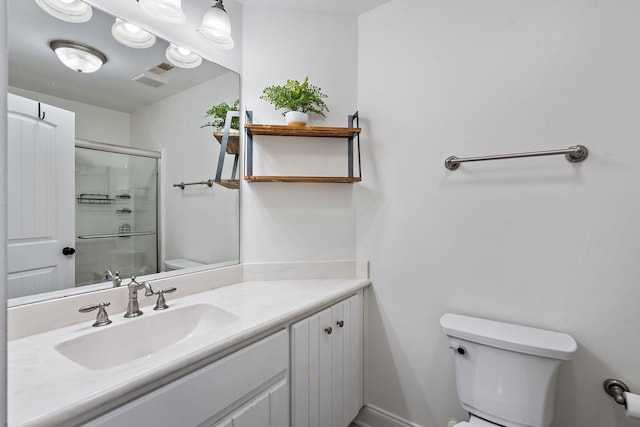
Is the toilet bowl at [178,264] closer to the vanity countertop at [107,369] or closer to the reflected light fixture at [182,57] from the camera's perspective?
the vanity countertop at [107,369]

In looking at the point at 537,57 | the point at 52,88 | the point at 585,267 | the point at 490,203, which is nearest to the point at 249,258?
the point at 52,88

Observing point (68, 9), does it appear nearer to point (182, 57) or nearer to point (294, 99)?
point (182, 57)

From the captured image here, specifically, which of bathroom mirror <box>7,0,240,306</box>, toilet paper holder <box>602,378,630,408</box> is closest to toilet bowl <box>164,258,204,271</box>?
bathroom mirror <box>7,0,240,306</box>

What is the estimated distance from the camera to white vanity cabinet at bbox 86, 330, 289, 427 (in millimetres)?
718

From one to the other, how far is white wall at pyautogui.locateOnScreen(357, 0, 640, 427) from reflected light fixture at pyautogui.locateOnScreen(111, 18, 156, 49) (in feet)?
3.50

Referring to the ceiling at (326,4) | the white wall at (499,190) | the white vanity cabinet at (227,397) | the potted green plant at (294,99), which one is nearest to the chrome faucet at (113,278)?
the white vanity cabinet at (227,397)

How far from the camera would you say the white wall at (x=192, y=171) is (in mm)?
1312

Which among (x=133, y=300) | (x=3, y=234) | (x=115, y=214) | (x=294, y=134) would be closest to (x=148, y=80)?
(x=115, y=214)

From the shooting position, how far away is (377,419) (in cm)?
160

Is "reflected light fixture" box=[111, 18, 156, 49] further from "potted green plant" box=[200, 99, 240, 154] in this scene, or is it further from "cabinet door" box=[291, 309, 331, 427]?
"cabinet door" box=[291, 309, 331, 427]

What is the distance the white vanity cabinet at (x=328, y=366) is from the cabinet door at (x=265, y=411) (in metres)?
0.06

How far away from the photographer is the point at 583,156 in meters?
1.12

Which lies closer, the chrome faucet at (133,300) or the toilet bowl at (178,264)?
the chrome faucet at (133,300)

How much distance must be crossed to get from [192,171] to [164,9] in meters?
0.68
